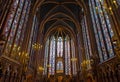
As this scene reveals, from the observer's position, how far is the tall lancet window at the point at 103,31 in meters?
12.6

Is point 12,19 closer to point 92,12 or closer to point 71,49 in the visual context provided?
point 92,12

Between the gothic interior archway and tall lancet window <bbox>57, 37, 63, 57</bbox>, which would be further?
tall lancet window <bbox>57, 37, 63, 57</bbox>

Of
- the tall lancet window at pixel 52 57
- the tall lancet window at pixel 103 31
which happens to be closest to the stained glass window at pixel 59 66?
the tall lancet window at pixel 52 57

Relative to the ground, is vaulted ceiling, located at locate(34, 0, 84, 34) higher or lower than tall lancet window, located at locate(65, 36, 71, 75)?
higher

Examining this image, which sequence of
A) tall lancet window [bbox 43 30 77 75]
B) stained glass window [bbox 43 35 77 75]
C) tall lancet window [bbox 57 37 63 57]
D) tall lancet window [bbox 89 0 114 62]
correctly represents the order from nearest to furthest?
1. tall lancet window [bbox 89 0 114 62]
2. tall lancet window [bbox 43 30 77 75]
3. stained glass window [bbox 43 35 77 75]
4. tall lancet window [bbox 57 37 63 57]

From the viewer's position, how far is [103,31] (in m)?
14.1

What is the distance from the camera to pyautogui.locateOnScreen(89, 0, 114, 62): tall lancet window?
12.6m

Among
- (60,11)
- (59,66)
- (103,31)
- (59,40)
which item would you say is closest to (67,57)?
(59,66)

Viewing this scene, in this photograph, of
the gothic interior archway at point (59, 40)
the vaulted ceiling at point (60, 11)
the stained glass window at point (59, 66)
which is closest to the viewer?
the gothic interior archway at point (59, 40)

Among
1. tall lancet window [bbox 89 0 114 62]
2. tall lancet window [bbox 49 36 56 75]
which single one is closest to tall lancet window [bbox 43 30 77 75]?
tall lancet window [bbox 49 36 56 75]

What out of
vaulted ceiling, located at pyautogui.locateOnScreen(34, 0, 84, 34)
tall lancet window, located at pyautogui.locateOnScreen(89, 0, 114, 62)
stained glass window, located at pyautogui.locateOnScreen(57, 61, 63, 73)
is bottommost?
stained glass window, located at pyautogui.locateOnScreen(57, 61, 63, 73)

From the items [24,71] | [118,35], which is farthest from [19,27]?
[118,35]

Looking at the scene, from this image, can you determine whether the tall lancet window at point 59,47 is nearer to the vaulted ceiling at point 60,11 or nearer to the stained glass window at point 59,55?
the stained glass window at point 59,55

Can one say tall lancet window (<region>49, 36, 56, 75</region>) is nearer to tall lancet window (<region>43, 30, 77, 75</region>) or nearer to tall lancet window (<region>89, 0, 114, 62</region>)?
tall lancet window (<region>43, 30, 77, 75</region>)
